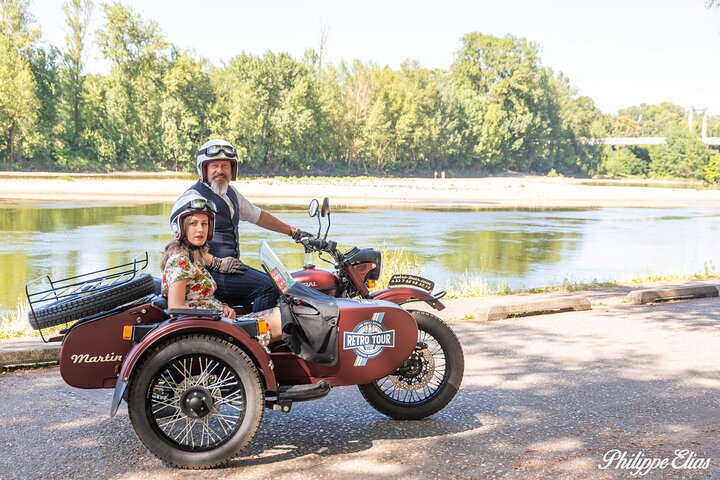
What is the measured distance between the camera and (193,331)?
4.25 metres

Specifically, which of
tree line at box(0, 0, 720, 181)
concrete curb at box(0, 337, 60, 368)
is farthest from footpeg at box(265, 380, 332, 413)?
tree line at box(0, 0, 720, 181)

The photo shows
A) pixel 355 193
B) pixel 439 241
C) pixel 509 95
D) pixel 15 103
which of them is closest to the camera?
pixel 439 241

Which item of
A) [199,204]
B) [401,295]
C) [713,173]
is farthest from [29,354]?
[713,173]

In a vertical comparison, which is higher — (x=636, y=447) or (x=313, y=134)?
(x=313, y=134)

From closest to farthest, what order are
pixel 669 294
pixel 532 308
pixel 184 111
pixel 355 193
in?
pixel 532 308 → pixel 669 294 → pixel 355 193 → pixel 184 111

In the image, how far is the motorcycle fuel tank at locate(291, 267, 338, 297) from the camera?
502 centimetres

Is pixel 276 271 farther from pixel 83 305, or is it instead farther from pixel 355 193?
pixel 355 193

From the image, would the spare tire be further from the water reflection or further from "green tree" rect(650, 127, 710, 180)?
"green tree" rect(650, 127, 710, 180)

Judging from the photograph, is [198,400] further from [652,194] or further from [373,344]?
[652,194]

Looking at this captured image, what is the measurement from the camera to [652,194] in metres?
60.1

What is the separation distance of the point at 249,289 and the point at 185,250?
1.61ft

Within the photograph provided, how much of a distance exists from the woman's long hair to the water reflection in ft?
29.0

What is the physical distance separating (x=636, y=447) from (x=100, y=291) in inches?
124

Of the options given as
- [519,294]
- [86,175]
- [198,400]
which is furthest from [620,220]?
[86,175]
